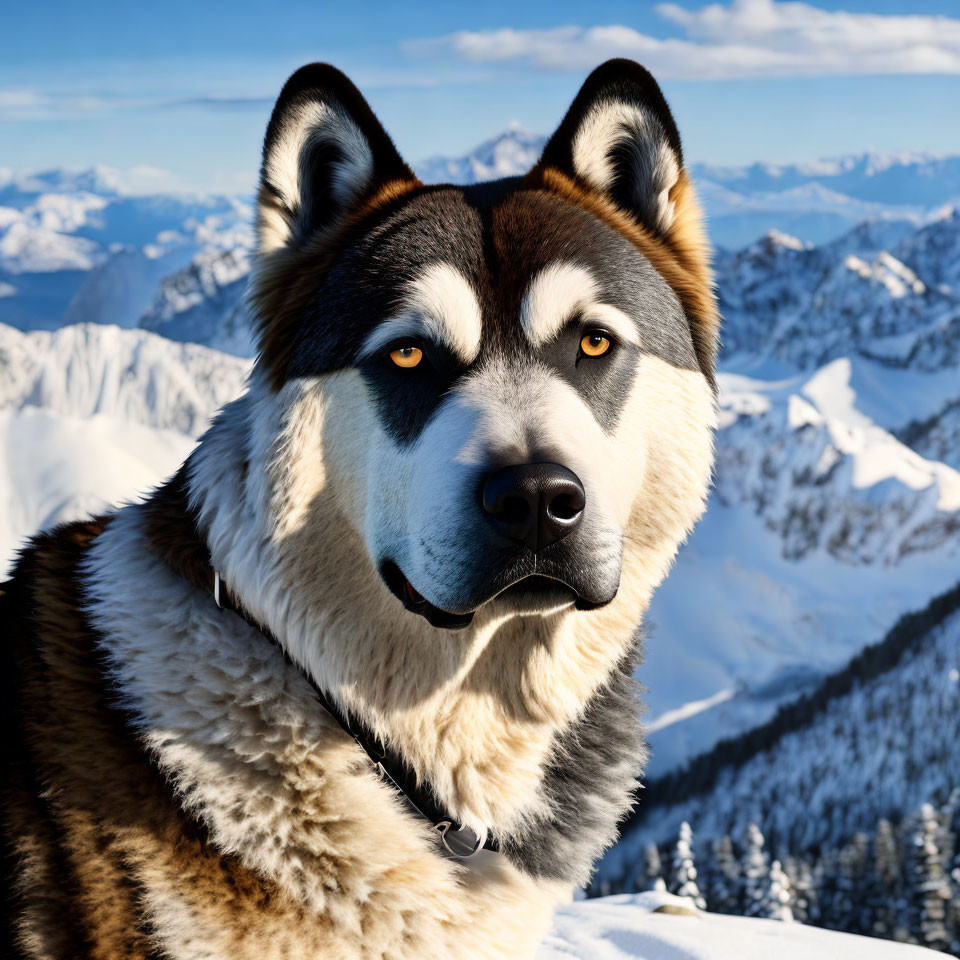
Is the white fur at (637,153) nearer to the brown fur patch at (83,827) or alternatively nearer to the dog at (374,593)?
the dog at (374,593)

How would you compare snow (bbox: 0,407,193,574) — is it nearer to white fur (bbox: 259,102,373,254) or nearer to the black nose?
white fur (bbox: 259,102,373,254)

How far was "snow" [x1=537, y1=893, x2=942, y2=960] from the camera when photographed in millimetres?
8141

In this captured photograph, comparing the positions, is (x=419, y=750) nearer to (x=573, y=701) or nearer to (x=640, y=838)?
(x=573, y=701)

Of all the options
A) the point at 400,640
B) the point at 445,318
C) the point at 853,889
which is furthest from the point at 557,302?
the point at 853,889

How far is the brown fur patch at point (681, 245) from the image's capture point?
402 centimetres

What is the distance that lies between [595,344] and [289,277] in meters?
1.27

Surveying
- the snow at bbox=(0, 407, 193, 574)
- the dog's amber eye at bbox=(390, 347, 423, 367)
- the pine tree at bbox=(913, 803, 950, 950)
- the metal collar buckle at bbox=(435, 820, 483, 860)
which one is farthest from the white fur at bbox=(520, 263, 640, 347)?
the snow at bbox=(0, 407, 193, 574)

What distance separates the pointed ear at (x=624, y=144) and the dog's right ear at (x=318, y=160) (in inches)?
28.4

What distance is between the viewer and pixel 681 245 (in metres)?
4.21

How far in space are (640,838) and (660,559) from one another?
419 ft

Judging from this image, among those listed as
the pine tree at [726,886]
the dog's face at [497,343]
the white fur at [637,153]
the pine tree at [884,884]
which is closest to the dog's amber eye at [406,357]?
the dog's face at [497,343]

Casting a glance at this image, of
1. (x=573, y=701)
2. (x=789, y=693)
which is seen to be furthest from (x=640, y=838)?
(x=573, y=701)

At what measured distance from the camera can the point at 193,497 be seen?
11.8 ft

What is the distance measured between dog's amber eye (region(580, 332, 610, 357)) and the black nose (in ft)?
2.35
